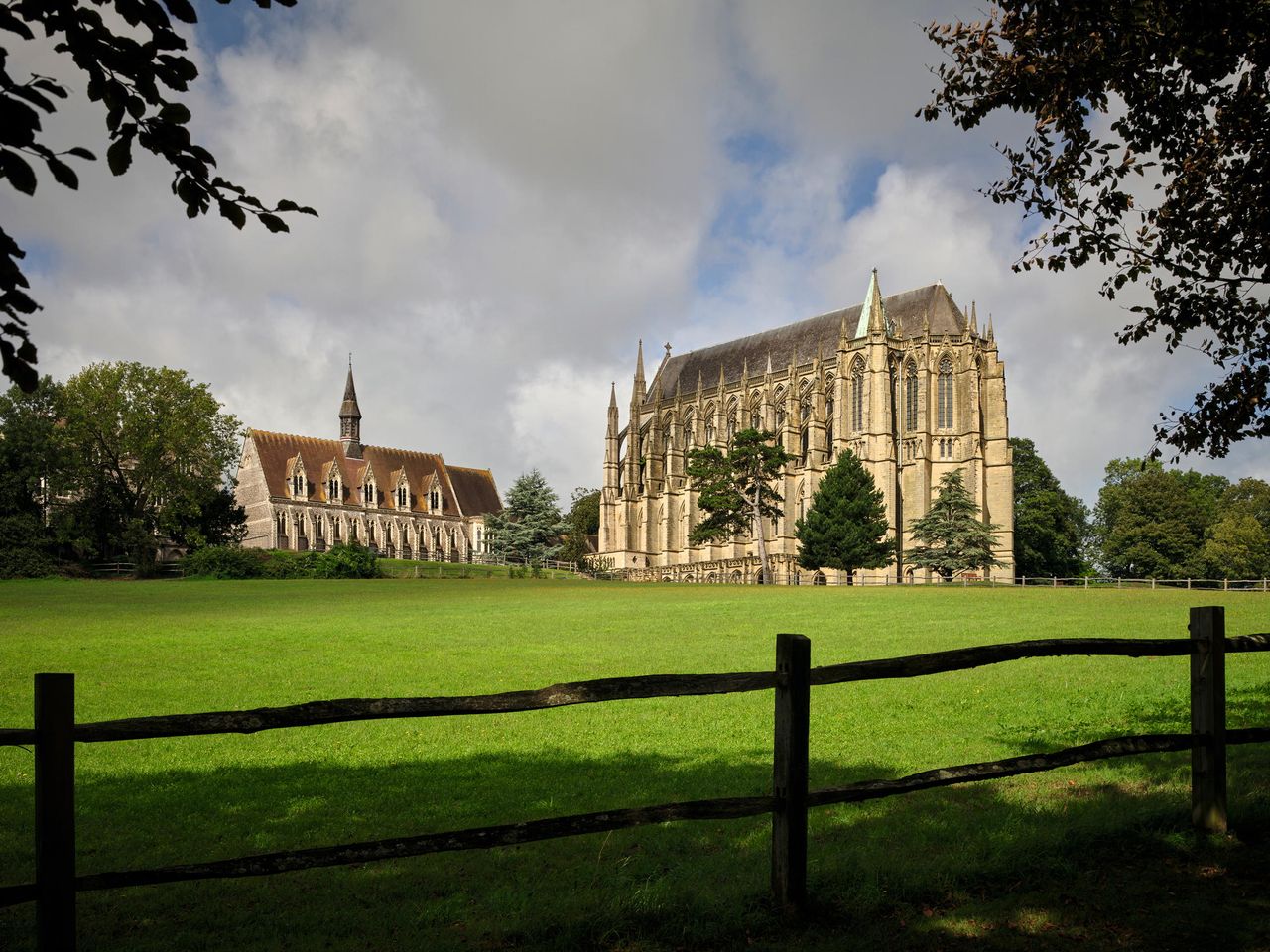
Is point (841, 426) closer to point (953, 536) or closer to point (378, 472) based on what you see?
point (953, 536)

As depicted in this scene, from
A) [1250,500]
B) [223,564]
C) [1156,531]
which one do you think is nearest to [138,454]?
[223,564]

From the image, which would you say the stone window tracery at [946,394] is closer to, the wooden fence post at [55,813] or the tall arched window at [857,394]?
the tall arched window at [857,394]

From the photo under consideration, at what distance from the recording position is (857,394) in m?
79.0

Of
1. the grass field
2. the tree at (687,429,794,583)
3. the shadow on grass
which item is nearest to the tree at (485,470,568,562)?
the tree at (687,429,794,583)

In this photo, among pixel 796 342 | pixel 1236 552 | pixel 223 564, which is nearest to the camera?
pixel 223 564

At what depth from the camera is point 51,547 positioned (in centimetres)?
6053

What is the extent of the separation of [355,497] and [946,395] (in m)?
59.4

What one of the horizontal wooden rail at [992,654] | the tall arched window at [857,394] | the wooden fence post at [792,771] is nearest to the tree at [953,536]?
the tall arched window at [857,394]

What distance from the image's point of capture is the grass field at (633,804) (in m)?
5.28

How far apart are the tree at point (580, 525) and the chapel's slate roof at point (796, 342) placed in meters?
16.8

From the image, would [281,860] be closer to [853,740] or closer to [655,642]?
[853,740]

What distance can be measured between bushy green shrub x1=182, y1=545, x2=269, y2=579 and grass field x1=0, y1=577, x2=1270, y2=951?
3848 cm

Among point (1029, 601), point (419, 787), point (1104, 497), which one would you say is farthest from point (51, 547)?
point (1104, 497)

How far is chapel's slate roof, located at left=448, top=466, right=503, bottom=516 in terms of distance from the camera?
4328 inches
